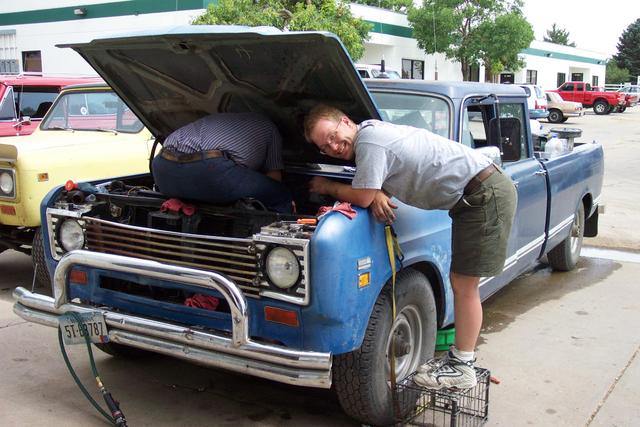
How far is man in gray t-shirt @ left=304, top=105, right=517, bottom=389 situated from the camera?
3133 mm

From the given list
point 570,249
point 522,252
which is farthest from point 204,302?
point 570,249

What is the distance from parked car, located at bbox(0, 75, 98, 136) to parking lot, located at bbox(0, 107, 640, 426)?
309 centimetres

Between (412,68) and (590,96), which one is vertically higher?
(412,68)

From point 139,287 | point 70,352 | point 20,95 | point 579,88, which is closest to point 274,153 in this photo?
point 139,287

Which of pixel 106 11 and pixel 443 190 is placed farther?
pixel 106 11

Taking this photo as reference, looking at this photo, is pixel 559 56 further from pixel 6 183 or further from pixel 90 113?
pixel 6 183

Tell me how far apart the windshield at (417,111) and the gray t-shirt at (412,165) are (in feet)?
2.87

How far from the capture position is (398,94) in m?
4.37

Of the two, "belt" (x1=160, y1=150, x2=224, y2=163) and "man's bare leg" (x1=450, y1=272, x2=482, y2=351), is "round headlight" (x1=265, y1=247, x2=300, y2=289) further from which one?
"man's bare leg" (x1=450, y1=272, x2=482, y2=351)

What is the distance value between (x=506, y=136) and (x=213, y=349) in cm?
255

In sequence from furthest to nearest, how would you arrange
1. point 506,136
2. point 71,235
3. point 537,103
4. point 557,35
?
point 557,35 < point 537,103 < point 506,136 < point 71,235

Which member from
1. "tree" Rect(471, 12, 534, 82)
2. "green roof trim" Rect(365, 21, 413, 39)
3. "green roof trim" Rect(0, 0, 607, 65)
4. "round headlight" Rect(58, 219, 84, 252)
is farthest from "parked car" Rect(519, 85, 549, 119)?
→ "round headlight" Rect(58, 219, 84, 252)

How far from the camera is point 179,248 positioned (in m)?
3.27

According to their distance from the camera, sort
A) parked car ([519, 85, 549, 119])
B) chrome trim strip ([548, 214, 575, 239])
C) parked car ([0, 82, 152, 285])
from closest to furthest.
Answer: parked car ([0, 82, 152, 285]) < chrome trim strip ([548, 214, 575, 239]) < parked car ([519, 85, 549, 119])
